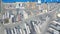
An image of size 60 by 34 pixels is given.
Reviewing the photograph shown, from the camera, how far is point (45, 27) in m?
1.61

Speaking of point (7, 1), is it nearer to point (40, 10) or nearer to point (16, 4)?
point (16, 4)

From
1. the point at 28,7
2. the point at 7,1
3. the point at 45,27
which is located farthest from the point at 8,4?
the point at 45,27

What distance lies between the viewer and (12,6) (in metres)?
1.60

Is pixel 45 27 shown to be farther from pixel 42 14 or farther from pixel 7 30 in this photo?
pixel 7 30

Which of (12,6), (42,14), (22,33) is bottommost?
(22,33)

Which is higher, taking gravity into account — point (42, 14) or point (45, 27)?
point (42, 14)

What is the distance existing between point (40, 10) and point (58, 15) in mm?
236

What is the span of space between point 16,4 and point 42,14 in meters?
0.35

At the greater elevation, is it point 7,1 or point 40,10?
point 7,1

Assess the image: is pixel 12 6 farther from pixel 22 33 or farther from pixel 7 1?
pixel 22 33

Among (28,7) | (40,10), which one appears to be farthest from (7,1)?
(40,10)

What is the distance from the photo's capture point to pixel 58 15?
1.62 metres

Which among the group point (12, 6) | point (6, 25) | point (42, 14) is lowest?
point (6, 25)

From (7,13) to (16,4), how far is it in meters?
0.16
